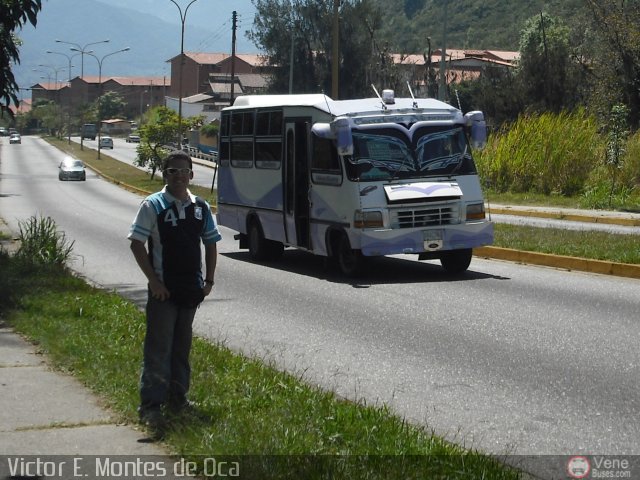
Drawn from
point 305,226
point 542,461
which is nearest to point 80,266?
point 305,226

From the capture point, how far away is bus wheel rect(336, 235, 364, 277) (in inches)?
670

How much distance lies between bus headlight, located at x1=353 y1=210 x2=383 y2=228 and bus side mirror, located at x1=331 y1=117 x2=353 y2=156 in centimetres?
89

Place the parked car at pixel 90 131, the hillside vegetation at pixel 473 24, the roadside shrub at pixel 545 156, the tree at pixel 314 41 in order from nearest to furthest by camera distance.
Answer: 1. the roadside shrub at pixel 545 156
2. the tree at pixel 314 41
3. the parked car at pixel 90 131
4. the hillside vegetation at pixel 473 24

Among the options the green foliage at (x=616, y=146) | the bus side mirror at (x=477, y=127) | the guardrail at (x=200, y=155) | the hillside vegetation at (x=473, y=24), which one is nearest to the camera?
the bus side mirror at (x=477, y=127)

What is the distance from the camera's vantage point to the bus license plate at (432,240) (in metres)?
16.7

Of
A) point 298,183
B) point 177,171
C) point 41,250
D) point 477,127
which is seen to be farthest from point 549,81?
point 177,171

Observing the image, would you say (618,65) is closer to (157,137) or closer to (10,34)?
(157,137)

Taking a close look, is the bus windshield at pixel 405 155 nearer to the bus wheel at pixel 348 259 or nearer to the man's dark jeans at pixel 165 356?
the bus wheel at pixel 348 259

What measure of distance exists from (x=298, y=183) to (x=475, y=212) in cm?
298

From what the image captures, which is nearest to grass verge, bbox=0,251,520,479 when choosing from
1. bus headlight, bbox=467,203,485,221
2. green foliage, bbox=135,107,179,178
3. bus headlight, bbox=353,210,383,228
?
bus headlight, bbox=353,210,383,228

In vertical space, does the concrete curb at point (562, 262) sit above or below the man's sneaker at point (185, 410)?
below

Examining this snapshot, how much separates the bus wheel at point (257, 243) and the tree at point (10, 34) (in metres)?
4.80

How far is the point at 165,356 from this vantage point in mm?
7711

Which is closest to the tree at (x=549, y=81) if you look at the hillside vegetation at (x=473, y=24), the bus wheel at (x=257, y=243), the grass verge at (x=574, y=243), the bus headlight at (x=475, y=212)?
the grass verge at (x=574, y=243)
